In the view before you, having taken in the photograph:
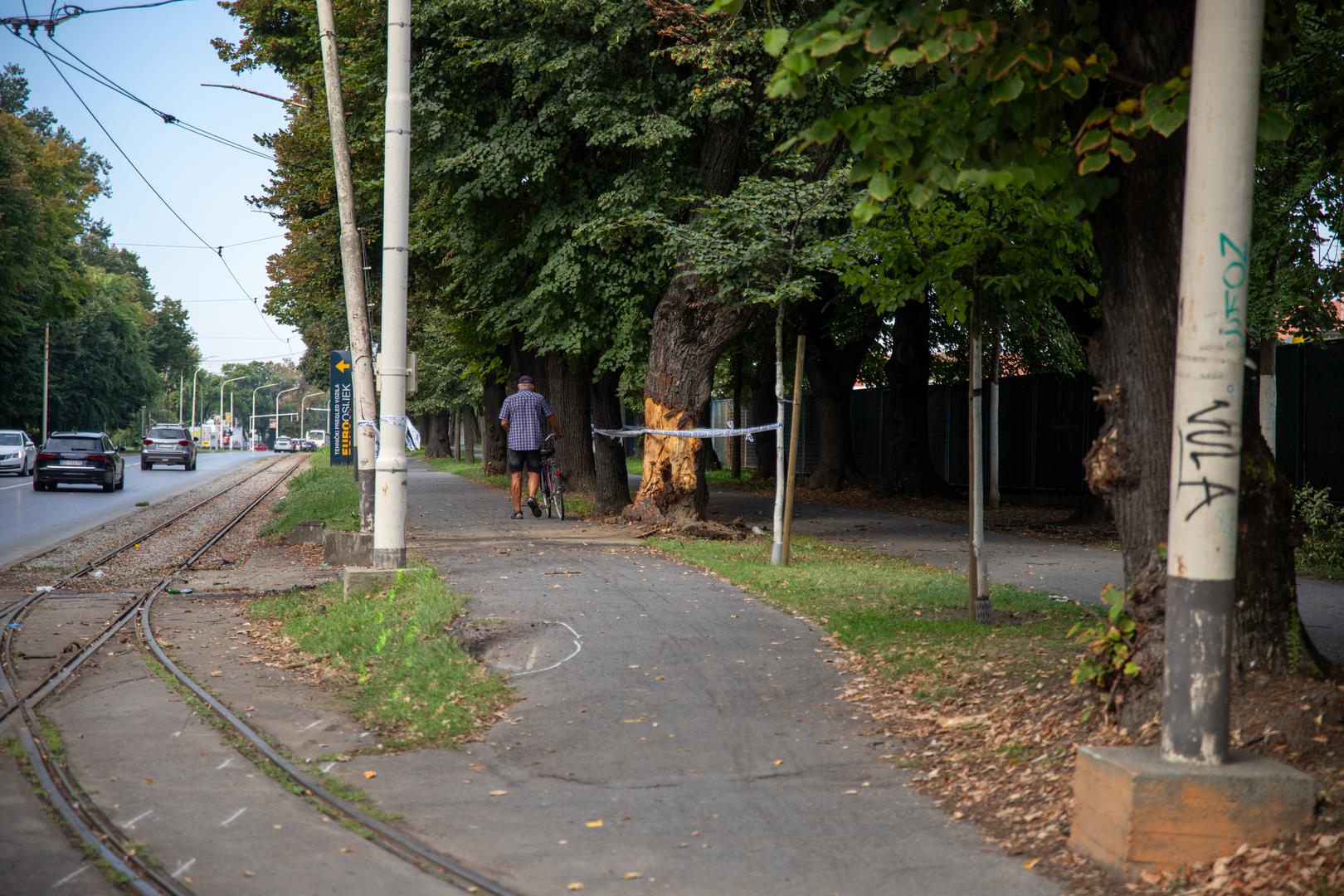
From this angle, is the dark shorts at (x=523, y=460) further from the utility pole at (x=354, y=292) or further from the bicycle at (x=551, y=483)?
the utility pole at (x=354, y=292)

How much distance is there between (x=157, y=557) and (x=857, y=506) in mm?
12532

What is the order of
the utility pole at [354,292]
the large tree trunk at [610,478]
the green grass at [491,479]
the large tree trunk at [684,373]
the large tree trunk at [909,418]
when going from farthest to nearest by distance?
the large tree trunk at [909,418], the green grass at [491,479], the large tree trunk at [610,478], the large tree trunk at [684,373], the utility pole at [354,292]

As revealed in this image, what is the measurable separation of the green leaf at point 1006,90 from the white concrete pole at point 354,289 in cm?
887

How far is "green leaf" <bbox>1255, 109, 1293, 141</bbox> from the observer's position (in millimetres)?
4656

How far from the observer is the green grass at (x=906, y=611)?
23.4ft

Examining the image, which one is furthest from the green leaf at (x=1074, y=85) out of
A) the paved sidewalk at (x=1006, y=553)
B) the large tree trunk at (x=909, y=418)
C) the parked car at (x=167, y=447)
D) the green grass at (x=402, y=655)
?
the parked car at (x=167, y=447)

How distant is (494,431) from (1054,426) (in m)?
17.8

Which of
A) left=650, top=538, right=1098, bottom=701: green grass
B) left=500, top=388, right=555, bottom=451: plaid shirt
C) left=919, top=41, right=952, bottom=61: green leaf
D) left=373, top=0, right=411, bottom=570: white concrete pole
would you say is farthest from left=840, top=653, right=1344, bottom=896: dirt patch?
left=500, top=388, right=555, bottom=451: plaid shirt

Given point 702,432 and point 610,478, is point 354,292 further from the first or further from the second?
point 610,478

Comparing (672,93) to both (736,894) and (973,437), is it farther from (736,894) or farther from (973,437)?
(736,894)

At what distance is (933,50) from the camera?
4.69 metres

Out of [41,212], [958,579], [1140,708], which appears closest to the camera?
[1140,708]

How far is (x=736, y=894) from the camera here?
4234 millimetres

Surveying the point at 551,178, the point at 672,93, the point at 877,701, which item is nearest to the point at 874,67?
the point at 672,93
